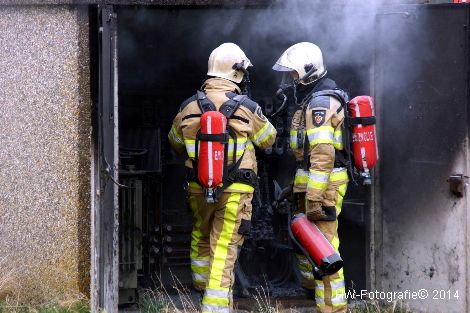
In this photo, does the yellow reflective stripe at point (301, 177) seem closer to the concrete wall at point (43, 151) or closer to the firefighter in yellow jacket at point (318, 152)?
the firefighter in yellow jacket at point (318, 152)

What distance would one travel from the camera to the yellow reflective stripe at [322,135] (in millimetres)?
6000

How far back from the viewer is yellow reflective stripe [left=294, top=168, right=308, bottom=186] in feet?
20.8

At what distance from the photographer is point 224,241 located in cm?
607

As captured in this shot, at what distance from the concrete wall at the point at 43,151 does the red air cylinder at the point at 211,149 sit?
37.8 inches

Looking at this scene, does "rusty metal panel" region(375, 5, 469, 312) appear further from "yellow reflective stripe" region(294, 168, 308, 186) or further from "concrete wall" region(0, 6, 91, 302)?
"concrete wall" region(0, 6, 91, 302)

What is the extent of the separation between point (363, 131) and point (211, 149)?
117cm

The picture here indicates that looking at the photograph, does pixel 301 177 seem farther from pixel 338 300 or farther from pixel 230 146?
pixel 338 300

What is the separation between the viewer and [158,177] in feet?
25.0

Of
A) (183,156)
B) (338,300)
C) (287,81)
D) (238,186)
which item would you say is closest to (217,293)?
(238,186)

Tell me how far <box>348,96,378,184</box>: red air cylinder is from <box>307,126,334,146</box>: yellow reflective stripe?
25 centimetres

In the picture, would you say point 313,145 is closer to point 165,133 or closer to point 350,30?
point 350,30

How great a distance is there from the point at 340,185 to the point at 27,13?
2.65 meters

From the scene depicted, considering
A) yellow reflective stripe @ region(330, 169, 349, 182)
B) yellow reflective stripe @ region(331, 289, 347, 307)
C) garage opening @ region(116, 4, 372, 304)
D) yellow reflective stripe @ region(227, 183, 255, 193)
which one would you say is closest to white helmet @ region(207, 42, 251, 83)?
garage opening @ region(116, 4, 372, 304)

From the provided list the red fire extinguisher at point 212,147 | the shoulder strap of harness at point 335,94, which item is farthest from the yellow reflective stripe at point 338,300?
the shoulder strap of harness at point 335,94
